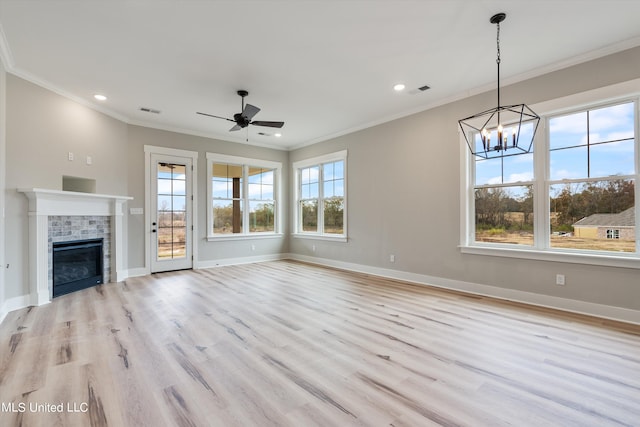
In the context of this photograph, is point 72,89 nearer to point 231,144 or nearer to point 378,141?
point 231,144

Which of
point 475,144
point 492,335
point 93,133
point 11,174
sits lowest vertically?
point 492,335

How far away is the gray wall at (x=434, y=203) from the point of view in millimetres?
3385

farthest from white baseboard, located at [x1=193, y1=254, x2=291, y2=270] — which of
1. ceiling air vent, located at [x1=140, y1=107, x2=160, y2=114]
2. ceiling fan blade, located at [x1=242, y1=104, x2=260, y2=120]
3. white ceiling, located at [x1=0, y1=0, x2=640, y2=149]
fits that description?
ceiling fan blade, located at [x1=242, y1=104, x2=260, y2=120]

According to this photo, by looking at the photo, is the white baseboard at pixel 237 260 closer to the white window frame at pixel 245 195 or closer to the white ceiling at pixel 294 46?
the white window frame at pixel 245 195

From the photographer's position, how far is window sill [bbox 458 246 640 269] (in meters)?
3.22

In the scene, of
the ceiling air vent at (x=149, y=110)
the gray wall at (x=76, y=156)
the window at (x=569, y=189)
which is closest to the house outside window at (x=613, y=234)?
the window at (x=569, y=189)

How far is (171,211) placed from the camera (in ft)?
20.2

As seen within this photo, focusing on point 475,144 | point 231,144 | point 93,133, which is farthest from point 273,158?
point 475,144

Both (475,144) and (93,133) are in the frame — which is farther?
(93,133)

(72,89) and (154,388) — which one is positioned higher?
(72,89)

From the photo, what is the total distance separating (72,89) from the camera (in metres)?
4.31

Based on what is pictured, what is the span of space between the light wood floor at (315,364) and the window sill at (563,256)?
63 cm

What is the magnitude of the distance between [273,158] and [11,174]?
483cm

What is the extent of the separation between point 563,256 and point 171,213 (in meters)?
6.52
